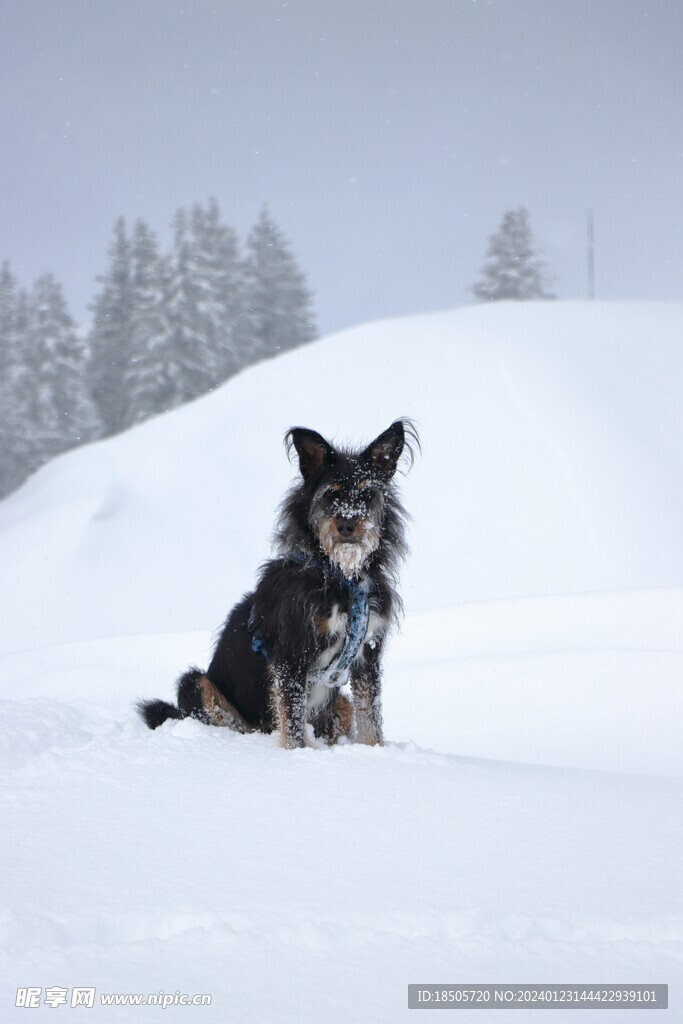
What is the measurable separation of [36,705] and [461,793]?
4.08 metres

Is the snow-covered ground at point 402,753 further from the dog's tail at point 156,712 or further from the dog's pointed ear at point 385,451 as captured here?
the dog's pointed ear at point 385,451

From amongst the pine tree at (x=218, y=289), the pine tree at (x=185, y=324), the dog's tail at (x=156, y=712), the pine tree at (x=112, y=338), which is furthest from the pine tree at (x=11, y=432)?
the dog's tail at (x=156, y=712)

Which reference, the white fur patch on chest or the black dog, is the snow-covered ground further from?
the white fur patch on chest

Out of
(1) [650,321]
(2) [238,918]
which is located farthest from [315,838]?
(1) [650,321]

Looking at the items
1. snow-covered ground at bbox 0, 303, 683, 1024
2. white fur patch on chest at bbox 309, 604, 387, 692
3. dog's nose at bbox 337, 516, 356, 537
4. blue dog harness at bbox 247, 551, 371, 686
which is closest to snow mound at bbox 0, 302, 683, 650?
snow-covered ground at bbox 0, 303, 683, 1024

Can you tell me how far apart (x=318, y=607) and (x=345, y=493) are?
2.11 feet

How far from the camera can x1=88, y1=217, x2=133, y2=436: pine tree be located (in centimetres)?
4103

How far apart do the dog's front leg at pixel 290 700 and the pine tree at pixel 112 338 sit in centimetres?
3821

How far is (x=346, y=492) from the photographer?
436 cm

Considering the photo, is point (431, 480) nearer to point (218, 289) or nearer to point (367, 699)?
point (367, 699)

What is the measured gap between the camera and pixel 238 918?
2.09 metres

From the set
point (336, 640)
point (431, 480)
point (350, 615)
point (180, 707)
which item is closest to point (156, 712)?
point (180, 707)

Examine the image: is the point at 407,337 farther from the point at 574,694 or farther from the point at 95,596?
the point at 574,694

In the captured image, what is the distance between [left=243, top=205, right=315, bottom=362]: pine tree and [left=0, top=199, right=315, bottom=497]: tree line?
5cm
